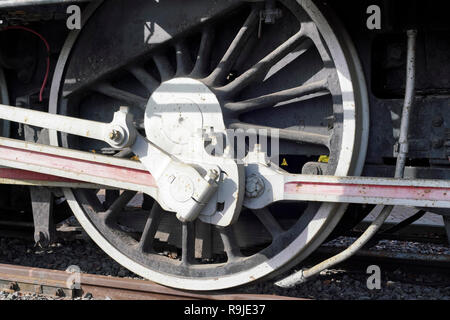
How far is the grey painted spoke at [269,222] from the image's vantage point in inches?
140

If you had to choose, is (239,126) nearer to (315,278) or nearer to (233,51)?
(233,51)

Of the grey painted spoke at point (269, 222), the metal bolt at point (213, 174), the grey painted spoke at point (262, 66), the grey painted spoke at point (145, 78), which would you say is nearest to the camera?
the metal bolt at point (213, 174)

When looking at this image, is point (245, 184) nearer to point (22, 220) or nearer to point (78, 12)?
point (78, 12)

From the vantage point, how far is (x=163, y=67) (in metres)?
3.74

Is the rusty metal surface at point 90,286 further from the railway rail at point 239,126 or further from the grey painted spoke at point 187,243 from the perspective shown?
the grey painted spoke at point 187,243

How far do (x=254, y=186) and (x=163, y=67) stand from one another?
96cm

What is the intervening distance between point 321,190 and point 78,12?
1882 mm

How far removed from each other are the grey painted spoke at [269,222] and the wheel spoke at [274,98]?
603 mm

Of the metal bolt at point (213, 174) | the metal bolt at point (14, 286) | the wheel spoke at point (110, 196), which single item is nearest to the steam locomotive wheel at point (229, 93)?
the wheel spoke at point (110, 196)

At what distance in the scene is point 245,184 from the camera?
341 centimetres

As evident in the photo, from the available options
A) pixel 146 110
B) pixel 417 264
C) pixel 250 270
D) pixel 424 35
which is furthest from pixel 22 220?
pixel 424 35

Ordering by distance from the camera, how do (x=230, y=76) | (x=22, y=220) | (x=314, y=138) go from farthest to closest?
1. (x=22, y=220)
2. (x=230, y=76)
3. (x=314, y=138)

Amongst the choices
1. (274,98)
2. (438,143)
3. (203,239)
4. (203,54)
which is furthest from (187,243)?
A: (438,143)

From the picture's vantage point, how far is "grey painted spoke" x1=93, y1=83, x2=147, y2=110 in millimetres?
3803
